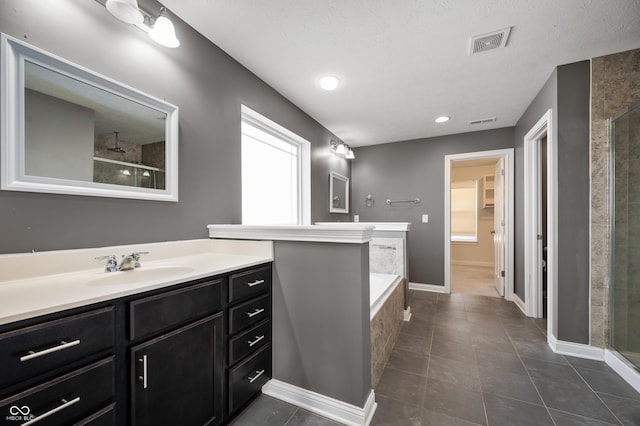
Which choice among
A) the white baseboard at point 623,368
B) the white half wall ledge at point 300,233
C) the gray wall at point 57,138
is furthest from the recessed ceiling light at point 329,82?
the white baseboard at point 623,368

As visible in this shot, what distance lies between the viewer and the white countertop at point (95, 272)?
0.80 m

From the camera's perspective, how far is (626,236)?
73.6 inches

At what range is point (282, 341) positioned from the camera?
159 centimetres

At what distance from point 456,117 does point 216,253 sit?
10.7ft

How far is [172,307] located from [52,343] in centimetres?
36

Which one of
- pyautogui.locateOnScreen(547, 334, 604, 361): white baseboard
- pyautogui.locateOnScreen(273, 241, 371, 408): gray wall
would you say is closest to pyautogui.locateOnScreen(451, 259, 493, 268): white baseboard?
pyautogui.locateOnScreen(547, 334, 604, 361): white baseboard

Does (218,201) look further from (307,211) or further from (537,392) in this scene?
(537,392)

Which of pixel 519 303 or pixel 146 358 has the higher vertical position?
pixel 146 358

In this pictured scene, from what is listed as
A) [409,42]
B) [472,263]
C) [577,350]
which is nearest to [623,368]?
[577,350]

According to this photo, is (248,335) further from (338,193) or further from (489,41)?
(338,193)

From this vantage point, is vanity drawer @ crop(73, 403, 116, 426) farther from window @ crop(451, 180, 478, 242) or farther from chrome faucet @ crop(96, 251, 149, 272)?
window @ crop(451, 180, 478, 242)

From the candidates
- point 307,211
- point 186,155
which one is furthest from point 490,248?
point 186,155

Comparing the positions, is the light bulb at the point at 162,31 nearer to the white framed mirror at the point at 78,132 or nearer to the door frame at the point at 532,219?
the white framed mirror at the point at 78,132

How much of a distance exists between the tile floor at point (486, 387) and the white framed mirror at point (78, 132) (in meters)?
1.46
